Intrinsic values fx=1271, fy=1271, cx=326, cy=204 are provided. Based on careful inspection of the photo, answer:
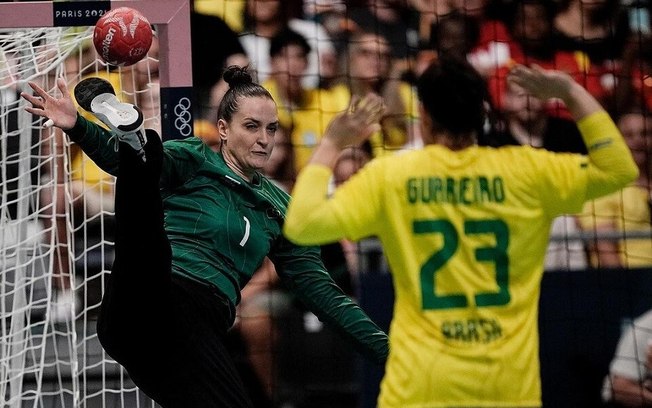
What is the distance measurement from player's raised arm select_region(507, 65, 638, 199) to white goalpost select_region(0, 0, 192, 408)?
209 cm

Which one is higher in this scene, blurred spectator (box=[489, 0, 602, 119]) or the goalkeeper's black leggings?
blurred spectator (box=[489, 0, 602, 119])

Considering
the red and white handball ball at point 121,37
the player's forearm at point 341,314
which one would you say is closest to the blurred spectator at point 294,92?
the player's forearm at point 341,314

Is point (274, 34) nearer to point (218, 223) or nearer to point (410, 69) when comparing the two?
point (410, 69)

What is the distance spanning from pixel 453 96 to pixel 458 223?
0.34 m

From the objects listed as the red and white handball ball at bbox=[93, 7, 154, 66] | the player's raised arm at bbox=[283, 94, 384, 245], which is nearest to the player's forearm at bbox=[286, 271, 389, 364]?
the red and white handball ball at bbox=[93, 7, 154, 66]

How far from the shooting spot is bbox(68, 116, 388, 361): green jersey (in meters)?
4.52

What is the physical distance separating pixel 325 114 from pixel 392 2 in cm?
84

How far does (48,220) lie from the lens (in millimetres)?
6418

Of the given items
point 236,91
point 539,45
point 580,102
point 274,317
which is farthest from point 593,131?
point 539,45

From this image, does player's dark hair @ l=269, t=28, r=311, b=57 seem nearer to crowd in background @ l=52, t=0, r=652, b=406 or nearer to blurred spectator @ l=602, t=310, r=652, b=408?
crowd in background @ l=52, t=0, r=652, b=406

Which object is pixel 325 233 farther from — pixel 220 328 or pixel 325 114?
pixel 325 114

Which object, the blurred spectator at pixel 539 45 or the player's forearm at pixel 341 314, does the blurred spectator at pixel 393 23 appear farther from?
the player's forearm at pixel 341 314

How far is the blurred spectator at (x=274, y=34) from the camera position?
23.7 ft

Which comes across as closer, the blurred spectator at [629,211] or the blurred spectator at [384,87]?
the blurred spectator at [629,211]
